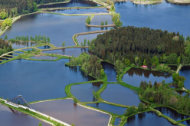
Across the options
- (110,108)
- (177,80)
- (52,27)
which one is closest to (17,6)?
(52,27)

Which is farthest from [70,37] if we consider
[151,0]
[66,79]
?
[151,0]

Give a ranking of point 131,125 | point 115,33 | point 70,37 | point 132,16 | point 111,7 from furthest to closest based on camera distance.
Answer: point 111,7, point 132,16, point 70,37, point 115,33, point 131,125

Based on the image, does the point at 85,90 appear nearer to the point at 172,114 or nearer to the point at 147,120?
the point at 147,120

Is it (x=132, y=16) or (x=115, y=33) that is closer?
(x=115, y=33)

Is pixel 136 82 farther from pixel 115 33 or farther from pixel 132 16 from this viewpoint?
pixel 132 16

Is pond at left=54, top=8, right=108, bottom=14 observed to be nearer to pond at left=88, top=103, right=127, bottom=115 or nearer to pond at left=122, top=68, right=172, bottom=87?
pond at left=122, top=68, right=172, bottom=87

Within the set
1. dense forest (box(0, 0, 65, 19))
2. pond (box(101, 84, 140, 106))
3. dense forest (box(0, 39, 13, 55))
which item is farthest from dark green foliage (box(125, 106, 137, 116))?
dense forest (box(0, 0, 65, 19))
